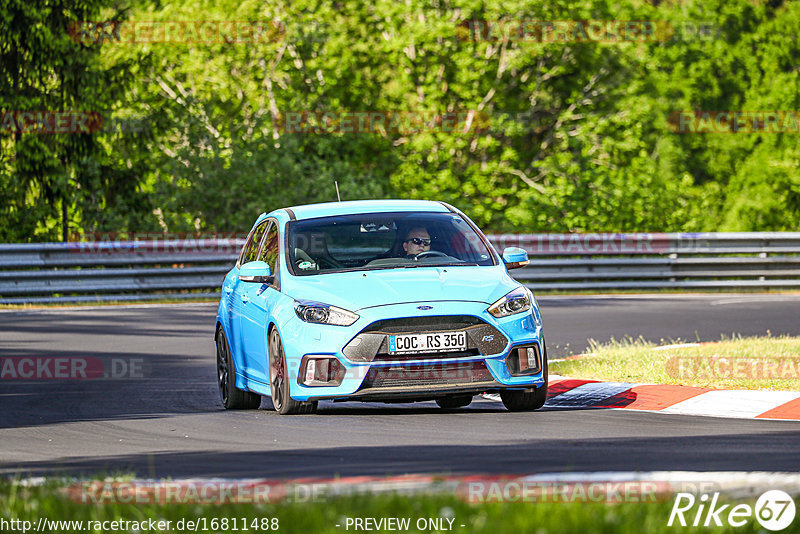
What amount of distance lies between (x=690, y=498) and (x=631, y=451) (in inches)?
96.2

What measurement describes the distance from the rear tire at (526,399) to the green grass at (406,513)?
4.74m

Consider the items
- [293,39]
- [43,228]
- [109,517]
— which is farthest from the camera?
[293,39]

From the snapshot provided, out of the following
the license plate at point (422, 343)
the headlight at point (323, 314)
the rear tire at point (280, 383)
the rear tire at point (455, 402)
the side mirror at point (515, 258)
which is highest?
the side mirror at point (515, 258)

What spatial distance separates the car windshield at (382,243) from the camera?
10.9 m

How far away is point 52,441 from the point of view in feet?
30.5

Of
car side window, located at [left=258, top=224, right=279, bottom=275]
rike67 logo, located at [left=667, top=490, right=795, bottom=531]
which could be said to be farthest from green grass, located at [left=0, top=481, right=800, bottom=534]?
car side window, located at [left=258, top=224, right=279, bottom=275]

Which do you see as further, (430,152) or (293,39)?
(430,152)

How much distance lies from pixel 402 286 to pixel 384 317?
15.4 inches

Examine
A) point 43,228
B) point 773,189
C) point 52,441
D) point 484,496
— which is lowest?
point 773,189

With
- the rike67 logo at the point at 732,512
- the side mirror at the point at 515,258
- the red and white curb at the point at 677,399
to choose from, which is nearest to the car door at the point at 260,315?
the side mirror at the point at 515,258

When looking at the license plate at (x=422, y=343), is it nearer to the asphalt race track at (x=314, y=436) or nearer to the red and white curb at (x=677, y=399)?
the asphalt race track at (x=314, y=436)

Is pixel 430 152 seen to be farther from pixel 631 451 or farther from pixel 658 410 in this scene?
pixel 631 451

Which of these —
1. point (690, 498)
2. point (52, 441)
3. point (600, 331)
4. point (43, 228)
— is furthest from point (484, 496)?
point (43, 228)

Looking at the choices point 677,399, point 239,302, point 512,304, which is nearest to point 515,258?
point 512,304
